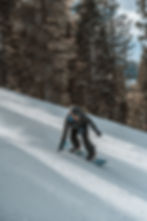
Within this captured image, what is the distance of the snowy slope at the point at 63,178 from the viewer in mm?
5285

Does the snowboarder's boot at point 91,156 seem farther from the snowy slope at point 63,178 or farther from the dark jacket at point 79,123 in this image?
the dark jacket at point 79,123

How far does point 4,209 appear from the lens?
482cm

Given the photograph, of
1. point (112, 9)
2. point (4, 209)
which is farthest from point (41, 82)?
point (4, 209)

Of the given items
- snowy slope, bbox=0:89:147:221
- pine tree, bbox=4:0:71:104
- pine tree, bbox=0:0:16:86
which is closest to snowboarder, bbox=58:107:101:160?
snowy slope, bbox=0:89:147:221

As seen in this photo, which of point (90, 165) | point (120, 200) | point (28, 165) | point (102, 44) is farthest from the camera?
point (102, 44)

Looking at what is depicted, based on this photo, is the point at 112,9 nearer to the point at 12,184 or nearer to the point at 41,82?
the point at 41,82

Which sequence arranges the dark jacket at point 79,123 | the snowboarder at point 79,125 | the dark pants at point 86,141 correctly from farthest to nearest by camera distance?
the dark pants at point 86,141 < the dark jacket at point 79,123 < the snowboarder at point 79,125

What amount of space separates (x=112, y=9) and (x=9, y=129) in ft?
61.9

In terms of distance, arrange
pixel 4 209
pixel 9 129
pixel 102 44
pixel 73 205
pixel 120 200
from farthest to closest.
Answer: pixel 102 44 → pixel 9 129 → pixel 120 200 → pixel 73 205 → pixel 4 209

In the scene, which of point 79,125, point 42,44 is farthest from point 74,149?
point 42,44

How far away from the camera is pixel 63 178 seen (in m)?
6.90

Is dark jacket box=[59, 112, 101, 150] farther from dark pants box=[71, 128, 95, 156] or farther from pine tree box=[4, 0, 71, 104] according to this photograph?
pine tree box=[4, 0, 71, 104]

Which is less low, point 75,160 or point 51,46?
point 51,46

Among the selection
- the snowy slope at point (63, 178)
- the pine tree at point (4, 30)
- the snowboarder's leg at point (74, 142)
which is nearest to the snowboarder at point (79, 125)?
the snowboarder's leg at point (74, 142)
